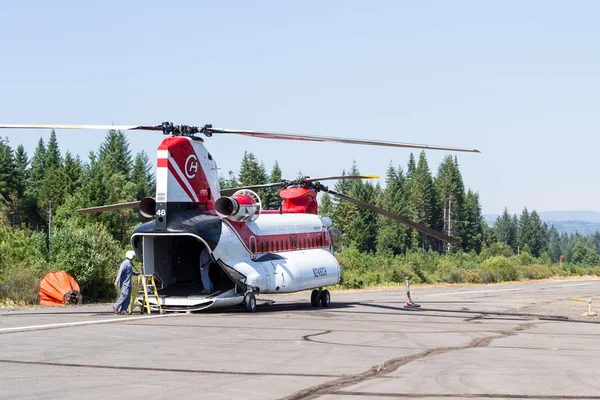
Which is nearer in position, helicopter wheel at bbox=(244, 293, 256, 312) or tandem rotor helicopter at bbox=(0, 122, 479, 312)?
tandem rotor helicopter at bbox=(0, 122, 479, 312)

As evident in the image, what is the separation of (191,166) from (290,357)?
11.3 m

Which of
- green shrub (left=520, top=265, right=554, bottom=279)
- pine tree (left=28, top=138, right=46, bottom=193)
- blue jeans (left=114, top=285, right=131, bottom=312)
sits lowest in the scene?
green shrub (left=520, top=265, right=554, bottom=279)

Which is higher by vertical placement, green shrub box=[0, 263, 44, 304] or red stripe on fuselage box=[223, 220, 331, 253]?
red stripe on fuselage box=[223, 220, 331, 253]

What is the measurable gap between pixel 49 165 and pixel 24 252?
8810 centimetres

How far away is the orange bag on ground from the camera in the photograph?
29281 millimetres

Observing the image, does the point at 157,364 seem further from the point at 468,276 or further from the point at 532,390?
the point at 468,276

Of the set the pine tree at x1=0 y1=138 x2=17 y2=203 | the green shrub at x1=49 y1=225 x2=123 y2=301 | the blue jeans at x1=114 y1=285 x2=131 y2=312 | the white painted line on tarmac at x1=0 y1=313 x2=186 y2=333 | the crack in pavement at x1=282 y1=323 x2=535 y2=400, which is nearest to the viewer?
the crack in pavement at x1=282 y1=323 x2=535 y2=400

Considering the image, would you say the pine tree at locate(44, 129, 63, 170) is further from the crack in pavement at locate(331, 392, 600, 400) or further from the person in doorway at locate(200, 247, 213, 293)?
the crack in pavement at locate(331, 392, 600, 400)

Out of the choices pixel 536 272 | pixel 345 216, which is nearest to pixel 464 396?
pixel 536 272

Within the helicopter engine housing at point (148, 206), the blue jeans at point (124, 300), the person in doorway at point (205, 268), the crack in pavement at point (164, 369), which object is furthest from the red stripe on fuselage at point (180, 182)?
the crack in pavement at point (164, 369)

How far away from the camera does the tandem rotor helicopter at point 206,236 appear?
77.6ft

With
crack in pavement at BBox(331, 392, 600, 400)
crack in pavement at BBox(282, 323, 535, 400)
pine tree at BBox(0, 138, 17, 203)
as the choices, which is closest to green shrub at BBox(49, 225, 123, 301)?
crack in pavement at BBox(282, 323, 535, 400)

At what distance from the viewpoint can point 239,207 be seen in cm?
2494

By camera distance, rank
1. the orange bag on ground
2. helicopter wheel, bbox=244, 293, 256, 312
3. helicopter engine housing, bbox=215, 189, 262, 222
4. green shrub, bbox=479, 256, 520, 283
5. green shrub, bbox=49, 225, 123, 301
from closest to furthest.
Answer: helicopter engine housing, bbox=215, 189, 262, 222 < helicopter wheel, bbox=244, 293, 256, 312 < the orange bag on ground < green shrub, bbox=49, 225, 123, 301 < green shrub, bbox=479, 256, 520, 283
